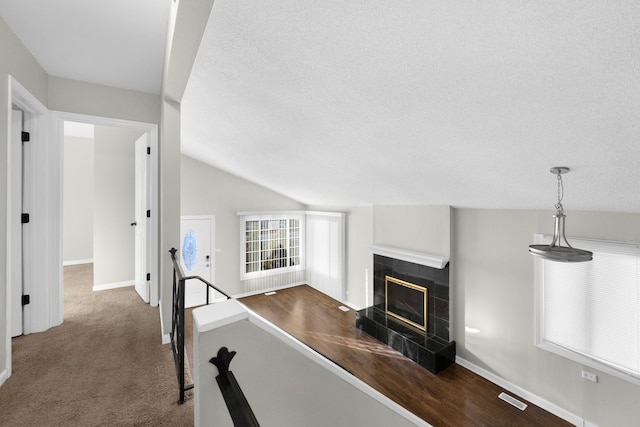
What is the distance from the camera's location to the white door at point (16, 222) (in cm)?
236

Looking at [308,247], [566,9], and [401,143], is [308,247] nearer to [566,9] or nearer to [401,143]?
[401,143]

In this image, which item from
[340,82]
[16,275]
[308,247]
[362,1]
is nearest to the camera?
[362,1]

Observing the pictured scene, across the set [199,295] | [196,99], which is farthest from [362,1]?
[199,295]

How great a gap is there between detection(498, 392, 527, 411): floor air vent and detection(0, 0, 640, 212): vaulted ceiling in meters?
2.28

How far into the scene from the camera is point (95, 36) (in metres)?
2.16

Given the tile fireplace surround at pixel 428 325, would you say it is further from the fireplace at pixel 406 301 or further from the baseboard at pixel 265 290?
the baseboard at pixel 265 290

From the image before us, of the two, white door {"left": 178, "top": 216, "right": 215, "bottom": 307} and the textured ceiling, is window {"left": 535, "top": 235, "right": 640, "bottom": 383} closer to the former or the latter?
the textured ceiling

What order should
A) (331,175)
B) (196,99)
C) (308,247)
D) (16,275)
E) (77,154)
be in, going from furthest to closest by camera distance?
(308,247) < (77,154) < (331,175) < (196,99) < (16,275)

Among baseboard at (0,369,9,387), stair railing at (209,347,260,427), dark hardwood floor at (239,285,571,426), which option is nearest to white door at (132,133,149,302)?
baseboard at (0,369,9,387)

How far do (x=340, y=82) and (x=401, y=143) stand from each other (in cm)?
85

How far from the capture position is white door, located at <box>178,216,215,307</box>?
5.86m

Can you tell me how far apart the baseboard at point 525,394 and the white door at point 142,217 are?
14.1 feet

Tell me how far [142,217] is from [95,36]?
1.87 m

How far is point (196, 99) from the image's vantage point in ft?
9.62
